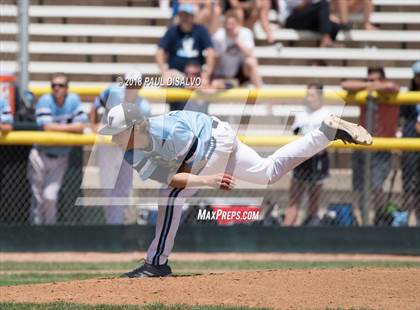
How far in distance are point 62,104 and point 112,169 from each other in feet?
3.38

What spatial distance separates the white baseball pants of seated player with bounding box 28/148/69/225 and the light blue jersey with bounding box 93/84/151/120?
2.89ft

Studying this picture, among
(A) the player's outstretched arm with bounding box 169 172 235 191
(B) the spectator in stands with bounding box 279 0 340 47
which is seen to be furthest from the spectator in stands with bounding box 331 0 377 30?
(A) the player's outstretched arm with bounding box 169 172 235 191

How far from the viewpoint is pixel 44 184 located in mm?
12867

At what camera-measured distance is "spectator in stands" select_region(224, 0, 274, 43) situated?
16.4m

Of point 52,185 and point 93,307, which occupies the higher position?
point 93,307

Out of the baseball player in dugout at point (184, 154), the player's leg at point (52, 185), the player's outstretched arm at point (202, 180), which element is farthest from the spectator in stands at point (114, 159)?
the player's outstretched arm at point (202, 180)

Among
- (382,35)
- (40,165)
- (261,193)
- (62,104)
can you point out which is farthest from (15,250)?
(382,35)

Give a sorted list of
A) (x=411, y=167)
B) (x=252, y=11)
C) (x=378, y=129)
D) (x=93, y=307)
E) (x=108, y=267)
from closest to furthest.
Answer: (x=93, y=307), (x=108, y=267), (x=411, y=167), (x=378, y=129), (x=252, y=11)

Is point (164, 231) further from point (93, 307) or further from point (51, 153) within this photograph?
point (51, 153)

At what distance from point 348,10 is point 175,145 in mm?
9164

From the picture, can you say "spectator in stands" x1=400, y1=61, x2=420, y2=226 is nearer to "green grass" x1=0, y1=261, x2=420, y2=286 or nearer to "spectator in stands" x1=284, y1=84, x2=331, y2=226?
"spectator in stands" x1=284, y1=84, x2=331, y2=226

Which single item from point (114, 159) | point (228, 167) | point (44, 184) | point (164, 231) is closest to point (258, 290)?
point (164, 231)

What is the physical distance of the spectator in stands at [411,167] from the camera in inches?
514

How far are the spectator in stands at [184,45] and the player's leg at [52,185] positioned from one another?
2025 millimetres
